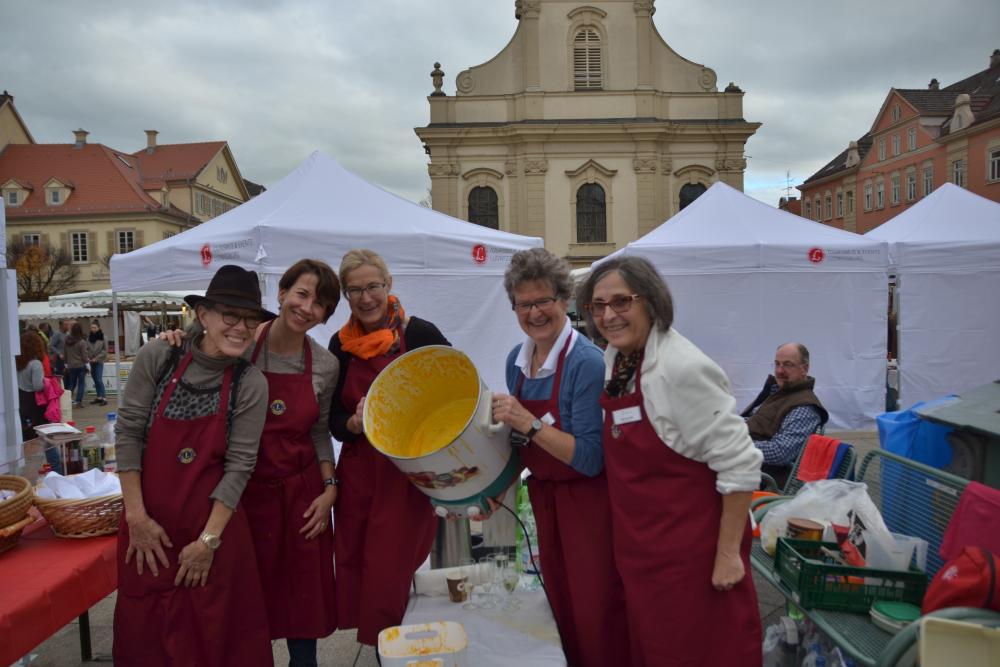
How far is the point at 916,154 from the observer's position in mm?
33719

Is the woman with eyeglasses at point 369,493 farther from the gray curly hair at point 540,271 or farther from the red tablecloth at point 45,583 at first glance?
the red tablecloth at point 45,583

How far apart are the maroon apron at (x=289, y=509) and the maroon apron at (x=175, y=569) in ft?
0.68

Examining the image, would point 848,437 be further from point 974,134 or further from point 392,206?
point 974,134

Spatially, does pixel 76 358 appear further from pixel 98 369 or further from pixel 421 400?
pixel 421 400

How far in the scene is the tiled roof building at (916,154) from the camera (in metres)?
28.6

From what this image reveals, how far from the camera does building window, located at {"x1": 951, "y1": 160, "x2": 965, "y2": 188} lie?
2977 cm

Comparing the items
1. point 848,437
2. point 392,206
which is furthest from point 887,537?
point 848,437

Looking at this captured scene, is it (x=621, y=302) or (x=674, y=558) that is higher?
(x=621, y=302)

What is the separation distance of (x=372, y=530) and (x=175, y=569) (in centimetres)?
61

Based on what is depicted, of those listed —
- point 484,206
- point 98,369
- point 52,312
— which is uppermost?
point 484,206

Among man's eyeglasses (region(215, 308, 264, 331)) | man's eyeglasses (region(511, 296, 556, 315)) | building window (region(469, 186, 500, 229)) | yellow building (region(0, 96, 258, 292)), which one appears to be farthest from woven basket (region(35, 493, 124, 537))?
yellow building (region(0, 96, 258, 292))

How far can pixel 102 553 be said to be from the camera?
2307mm

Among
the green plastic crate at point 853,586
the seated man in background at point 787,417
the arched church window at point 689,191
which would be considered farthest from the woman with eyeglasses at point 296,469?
the arched church window at point 689,191

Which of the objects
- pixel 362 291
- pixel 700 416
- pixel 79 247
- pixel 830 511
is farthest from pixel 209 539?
pixel 79 247
